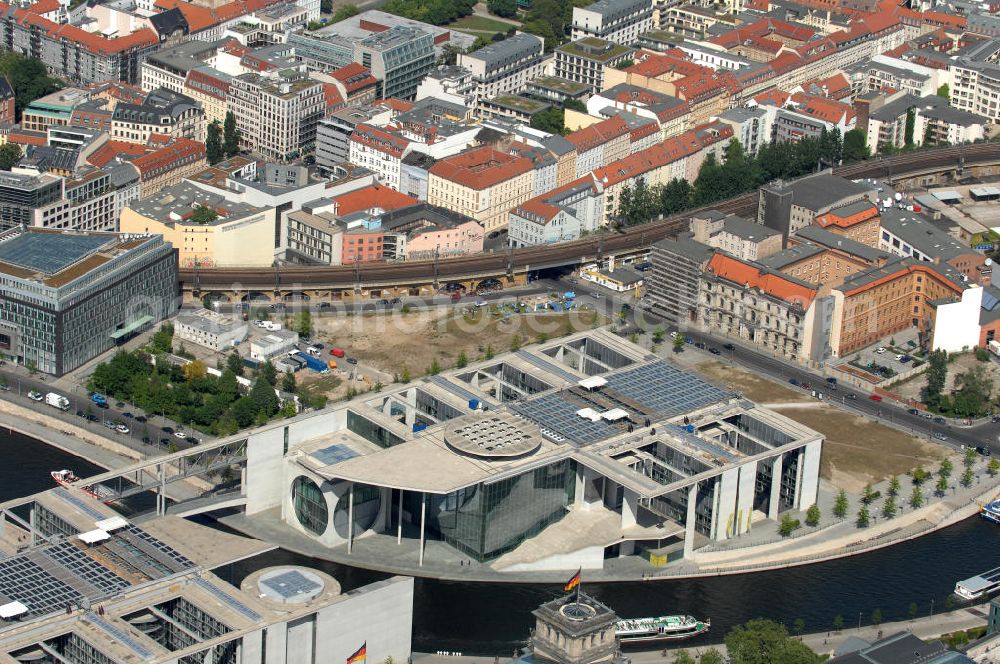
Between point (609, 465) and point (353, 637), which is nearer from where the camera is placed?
point (353, 637)

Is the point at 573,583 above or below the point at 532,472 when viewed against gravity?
above

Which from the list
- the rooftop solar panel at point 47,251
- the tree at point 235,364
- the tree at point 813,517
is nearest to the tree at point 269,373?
the tree at point 235,364

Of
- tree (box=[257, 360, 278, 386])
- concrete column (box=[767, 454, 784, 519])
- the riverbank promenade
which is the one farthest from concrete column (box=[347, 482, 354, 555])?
concrete column (box=[767, 454, 784, 519])

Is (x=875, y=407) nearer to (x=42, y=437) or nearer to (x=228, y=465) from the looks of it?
(x=228, y=465)

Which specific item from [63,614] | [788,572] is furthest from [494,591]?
[63,614]

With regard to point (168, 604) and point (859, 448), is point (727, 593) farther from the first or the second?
point (168, 604)

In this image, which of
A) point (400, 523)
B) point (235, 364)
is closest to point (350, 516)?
point (400, 523)

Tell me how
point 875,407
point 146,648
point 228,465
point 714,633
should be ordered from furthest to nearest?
1. point 875,407
2. point 228,465
3. point 714,633
4. point 146,648

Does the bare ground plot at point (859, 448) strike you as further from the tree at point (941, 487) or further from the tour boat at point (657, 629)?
the tour boat at point (657, 629)
